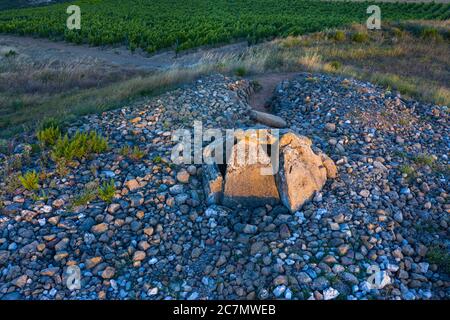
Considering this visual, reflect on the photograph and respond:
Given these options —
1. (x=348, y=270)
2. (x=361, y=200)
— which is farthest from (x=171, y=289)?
(x=361, y=200)

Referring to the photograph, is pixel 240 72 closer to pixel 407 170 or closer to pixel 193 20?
pixel 407 170

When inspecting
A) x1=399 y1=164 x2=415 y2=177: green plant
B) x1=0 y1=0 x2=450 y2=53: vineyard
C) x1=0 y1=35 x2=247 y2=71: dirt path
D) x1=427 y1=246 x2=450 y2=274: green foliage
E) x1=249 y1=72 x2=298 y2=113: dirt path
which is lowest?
x1=427 y1=246 x2=450 y2=274: green foliage

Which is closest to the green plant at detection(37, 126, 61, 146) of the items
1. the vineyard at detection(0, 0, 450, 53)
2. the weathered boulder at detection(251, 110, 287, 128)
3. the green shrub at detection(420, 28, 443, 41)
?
the weathered boulder at detection(251, 110, 287, 128)

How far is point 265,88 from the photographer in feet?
33.3

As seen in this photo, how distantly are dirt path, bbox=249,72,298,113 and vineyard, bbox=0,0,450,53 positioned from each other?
39.7 ft

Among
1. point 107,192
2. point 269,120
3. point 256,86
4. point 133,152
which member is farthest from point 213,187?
point 256,86

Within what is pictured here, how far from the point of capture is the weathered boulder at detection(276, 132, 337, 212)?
16.4 ft

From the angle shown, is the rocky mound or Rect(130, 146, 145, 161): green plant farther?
Rect(130, 146, 145, 161): green plant

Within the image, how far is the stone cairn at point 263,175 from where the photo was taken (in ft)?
16.8

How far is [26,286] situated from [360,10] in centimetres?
4214

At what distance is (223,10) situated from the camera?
4050 cm

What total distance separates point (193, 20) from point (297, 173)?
29.1 metres

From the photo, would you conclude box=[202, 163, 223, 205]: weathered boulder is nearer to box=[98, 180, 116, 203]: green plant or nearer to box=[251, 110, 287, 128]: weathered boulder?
box=[98, 180, 116, 203]: green plant

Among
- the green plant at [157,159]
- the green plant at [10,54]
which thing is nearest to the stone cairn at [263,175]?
the green plant at [157,159]
